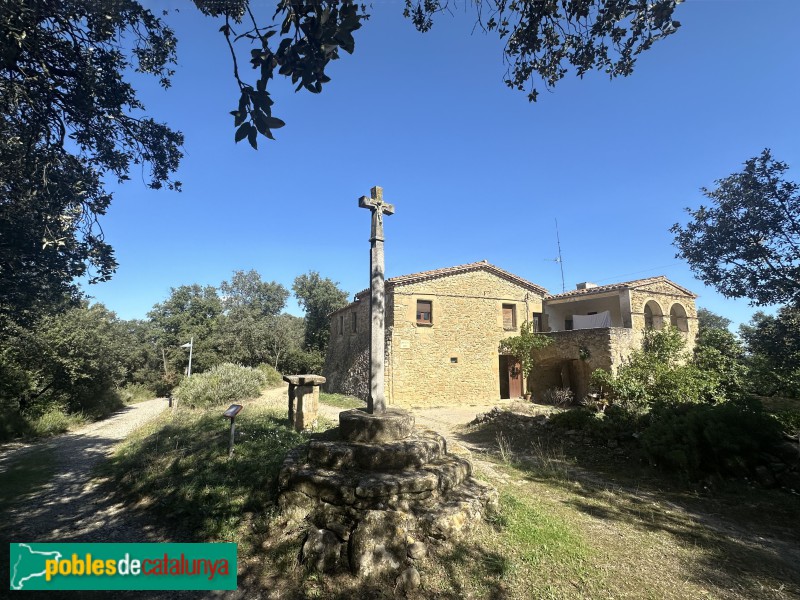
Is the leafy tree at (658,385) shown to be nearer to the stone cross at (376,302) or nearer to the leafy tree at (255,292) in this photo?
the stone cross at (376,302)

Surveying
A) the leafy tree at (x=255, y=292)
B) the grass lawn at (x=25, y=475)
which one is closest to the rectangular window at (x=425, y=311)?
the grass lawn at (x=25, y=475)

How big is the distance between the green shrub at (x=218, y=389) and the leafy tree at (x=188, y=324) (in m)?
17.1

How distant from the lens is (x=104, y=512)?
607 cm

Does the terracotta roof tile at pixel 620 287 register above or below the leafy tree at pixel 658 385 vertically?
above

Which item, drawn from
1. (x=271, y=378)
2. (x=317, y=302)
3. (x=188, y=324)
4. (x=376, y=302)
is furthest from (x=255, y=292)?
(x=376, y=302)

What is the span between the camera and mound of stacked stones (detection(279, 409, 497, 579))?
3877mm

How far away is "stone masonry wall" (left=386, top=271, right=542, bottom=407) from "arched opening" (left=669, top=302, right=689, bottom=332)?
29.1ft

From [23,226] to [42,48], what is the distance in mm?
3508

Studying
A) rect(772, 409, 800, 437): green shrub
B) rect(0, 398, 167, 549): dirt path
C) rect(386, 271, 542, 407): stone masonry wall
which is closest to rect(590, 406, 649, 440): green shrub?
rect(772, 409, 800, 437): green shrub

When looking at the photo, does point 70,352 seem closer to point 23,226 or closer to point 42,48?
point 23,226

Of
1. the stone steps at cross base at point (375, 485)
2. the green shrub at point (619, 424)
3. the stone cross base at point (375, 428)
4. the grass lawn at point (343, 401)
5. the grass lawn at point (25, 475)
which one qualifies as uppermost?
the stone cross base at point (375, 428)

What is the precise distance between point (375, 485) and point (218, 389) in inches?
578

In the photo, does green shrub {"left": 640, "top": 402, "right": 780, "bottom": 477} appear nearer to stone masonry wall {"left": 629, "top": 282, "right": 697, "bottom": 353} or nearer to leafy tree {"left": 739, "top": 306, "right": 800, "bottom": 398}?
leafy tree {"left": 739, "top": 306, "right": 800, "bottom": 398}

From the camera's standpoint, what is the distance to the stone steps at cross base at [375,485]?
4398 mm
